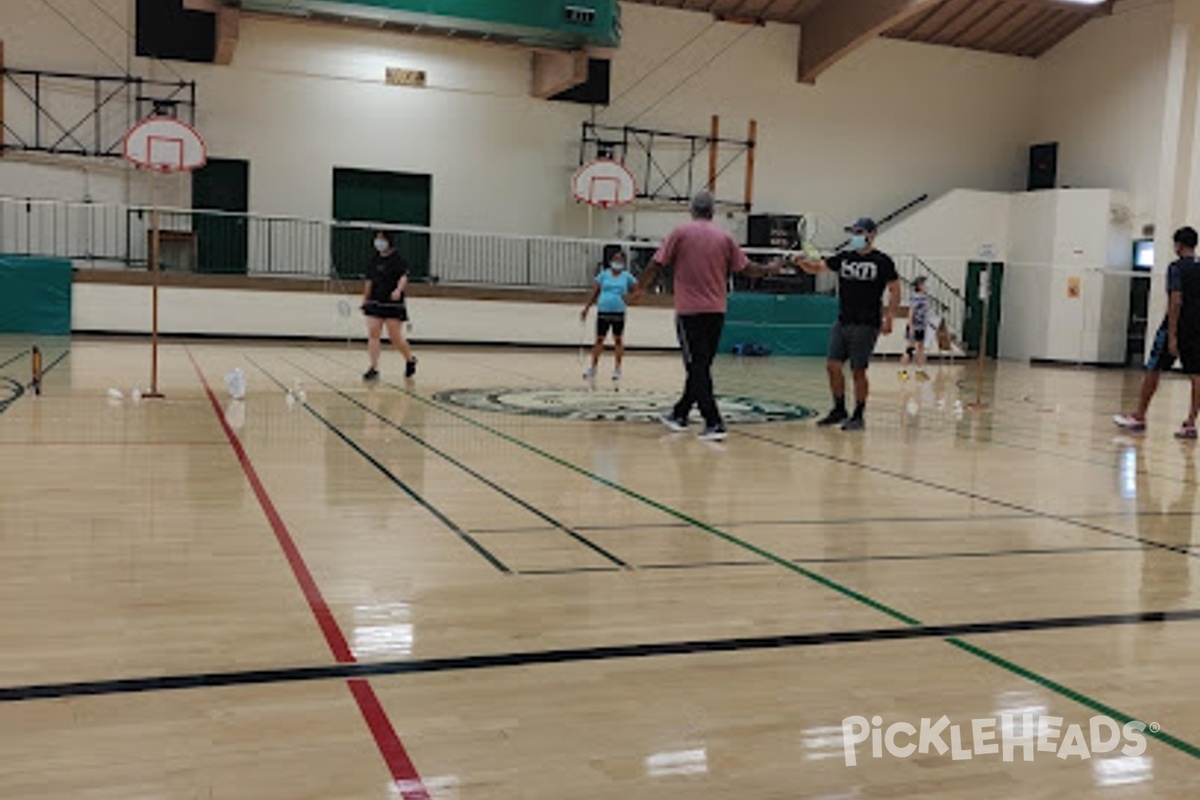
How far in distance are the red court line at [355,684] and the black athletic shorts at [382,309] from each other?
710cm

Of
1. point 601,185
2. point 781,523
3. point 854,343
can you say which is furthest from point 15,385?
point 601,185

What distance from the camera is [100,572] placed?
4.38 metres

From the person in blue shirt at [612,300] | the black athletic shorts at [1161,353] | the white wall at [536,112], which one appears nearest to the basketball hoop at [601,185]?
the white wall at [536,112]

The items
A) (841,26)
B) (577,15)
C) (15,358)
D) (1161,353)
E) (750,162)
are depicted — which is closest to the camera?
(1161,353)

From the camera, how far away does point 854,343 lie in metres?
10.2

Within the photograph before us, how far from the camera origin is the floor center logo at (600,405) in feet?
35.8

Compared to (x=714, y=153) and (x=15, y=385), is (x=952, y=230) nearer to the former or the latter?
(x=714, y=153)

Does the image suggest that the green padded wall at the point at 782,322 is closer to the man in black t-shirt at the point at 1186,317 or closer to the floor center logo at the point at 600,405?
the floor center logo at the point at 600,405

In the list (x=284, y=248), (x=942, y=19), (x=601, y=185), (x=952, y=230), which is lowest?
(x=284, y=248)

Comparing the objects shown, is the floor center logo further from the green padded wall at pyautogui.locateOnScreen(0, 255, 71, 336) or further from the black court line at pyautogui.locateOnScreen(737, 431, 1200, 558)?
the green padded wall at pyautogui.locateOnScreen(0, 255, 71, 336)

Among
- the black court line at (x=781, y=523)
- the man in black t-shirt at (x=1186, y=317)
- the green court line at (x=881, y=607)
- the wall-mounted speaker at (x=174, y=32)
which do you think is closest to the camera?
the green court line at (x=881, y=607)

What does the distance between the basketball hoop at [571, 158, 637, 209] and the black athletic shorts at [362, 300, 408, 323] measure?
429 inches

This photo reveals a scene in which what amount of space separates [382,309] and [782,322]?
1407 cm

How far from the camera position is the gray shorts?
33.3 ft
